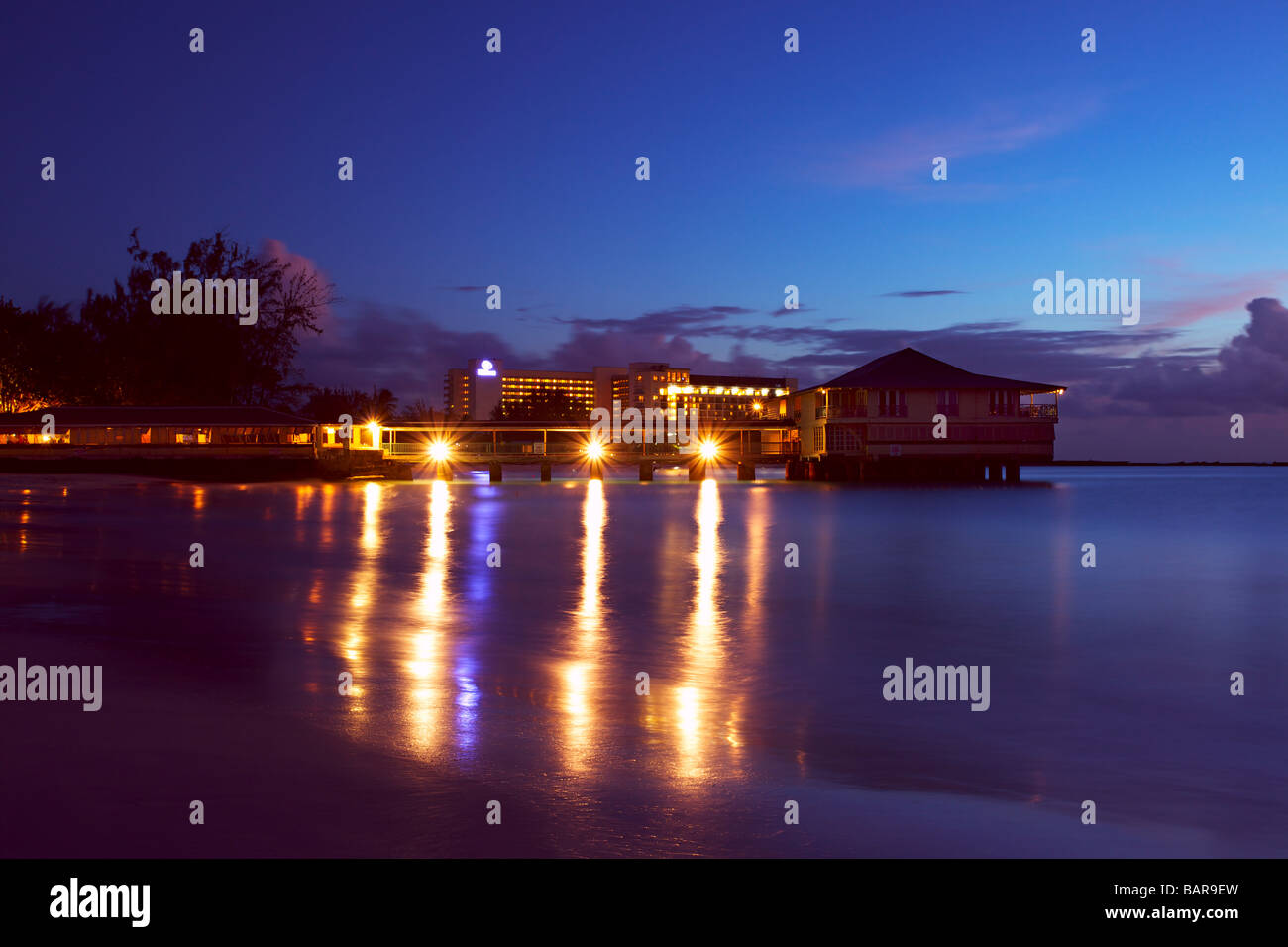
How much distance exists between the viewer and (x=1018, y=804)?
Answer: 7371 millimetres

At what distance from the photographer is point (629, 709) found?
33.1 ft

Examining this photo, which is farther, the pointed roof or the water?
the pointed roof

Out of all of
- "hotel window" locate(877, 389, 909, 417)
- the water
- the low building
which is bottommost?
the water

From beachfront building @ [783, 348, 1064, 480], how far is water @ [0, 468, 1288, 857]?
52705 mm

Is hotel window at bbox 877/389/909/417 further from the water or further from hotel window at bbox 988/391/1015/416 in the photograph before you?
the water

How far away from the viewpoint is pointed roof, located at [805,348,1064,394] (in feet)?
262

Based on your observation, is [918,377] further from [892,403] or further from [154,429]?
[154,429]

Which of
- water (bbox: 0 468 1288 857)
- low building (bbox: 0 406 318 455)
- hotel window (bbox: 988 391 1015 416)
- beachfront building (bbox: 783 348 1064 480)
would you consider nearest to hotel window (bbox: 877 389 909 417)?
beachfront building (bbox: 783 348 1064 480)

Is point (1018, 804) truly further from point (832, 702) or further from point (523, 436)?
point (523, 436)

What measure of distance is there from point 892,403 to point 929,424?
3.20 meters

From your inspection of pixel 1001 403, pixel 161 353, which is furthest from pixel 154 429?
pixel 1001 403

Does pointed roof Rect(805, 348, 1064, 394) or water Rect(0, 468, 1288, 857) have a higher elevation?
pointed roof Rect(805, 348, 1064, 394)
